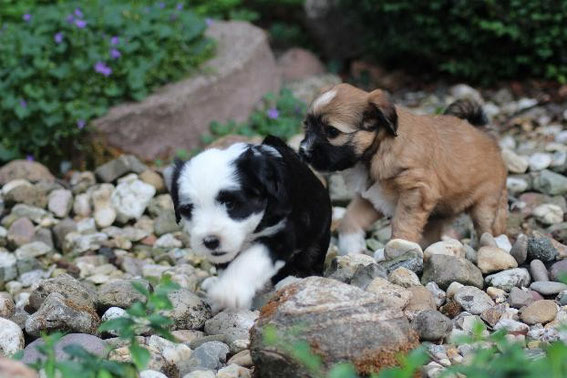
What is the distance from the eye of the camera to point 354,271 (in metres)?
4.68

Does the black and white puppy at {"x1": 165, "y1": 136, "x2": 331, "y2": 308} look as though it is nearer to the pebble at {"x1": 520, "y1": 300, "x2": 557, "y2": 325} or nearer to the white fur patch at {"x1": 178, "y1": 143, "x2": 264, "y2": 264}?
the white fur patch at {"x1": 178, "y1": 143, "x2": 264, "y2": 264}

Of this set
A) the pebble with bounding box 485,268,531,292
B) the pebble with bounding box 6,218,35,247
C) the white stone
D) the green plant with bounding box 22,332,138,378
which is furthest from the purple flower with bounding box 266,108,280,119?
the green plant with bounding box 22,332,138,378

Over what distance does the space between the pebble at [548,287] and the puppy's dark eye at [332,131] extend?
1394 mm

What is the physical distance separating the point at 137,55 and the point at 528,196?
11.4ft

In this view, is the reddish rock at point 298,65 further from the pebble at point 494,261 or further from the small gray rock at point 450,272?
the small gray rock at point 450,272

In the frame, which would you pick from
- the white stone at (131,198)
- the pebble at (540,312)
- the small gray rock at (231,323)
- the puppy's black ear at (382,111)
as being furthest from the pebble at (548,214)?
the white stone at (131,198)

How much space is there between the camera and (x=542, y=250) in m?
4.86

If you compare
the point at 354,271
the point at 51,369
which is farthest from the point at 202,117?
the point at 51,369

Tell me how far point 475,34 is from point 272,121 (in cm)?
206

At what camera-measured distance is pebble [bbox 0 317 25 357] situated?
12.9 ft

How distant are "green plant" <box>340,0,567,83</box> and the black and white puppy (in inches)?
160

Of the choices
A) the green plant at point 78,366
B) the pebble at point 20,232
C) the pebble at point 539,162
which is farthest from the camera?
the pebble at point 539,162

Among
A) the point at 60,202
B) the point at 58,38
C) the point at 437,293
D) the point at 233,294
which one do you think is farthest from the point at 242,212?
the point at 58,38

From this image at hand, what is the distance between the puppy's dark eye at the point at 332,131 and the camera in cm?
510
